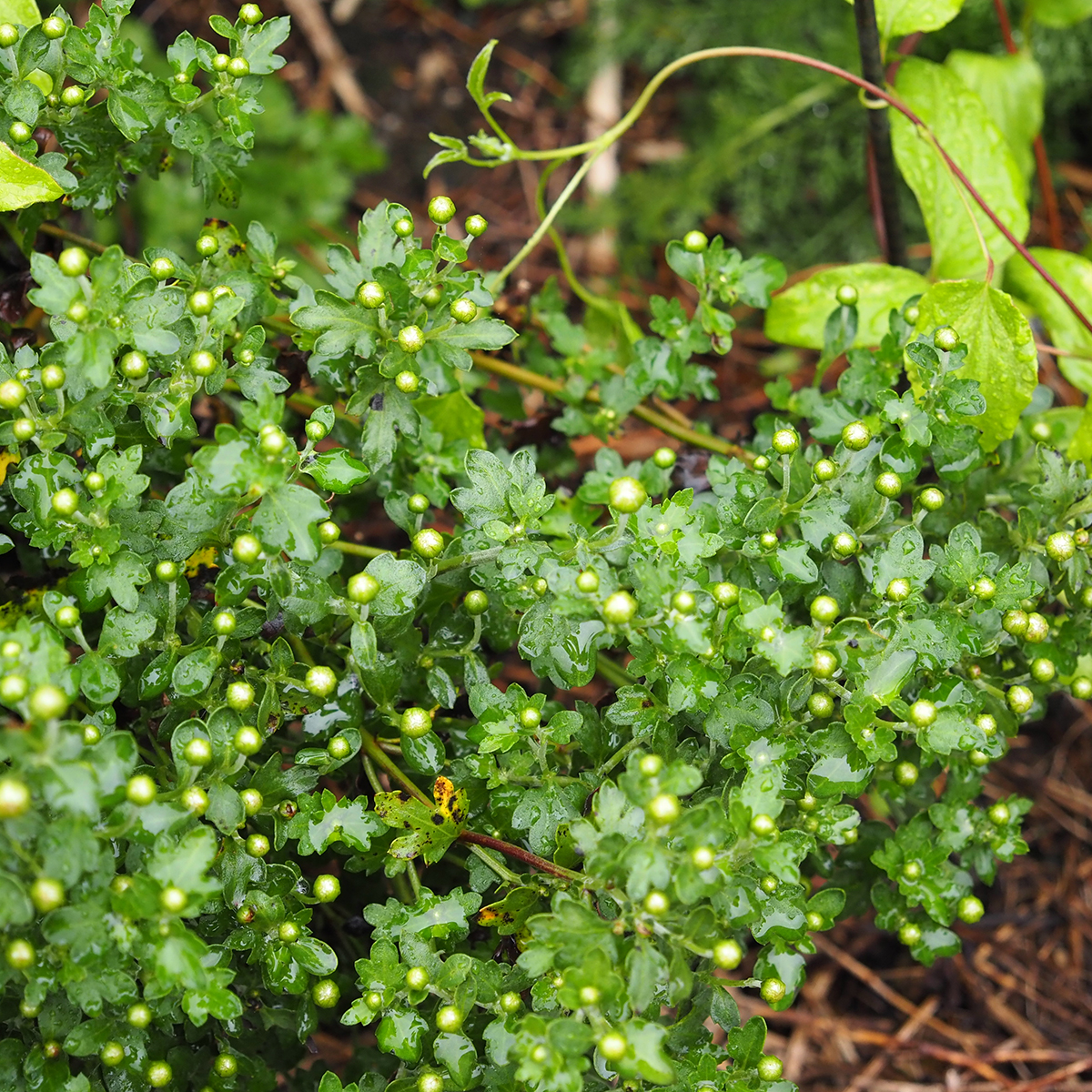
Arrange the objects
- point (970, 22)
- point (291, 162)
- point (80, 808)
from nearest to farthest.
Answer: point (80, 808) < point (970, 22) < point (291, 162)

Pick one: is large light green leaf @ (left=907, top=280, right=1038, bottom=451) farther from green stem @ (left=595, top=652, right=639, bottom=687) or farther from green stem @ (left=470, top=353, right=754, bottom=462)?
green stem @ (left=595, top=652, right=639, bottom=687)

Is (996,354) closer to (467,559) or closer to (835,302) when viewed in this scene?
(835,302)

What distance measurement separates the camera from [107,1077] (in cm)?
119

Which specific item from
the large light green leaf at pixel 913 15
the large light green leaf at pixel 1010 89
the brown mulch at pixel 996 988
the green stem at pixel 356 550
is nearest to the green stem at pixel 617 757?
the green stem at pixel 356 550

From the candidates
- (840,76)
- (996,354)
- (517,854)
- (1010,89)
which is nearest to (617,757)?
(517,854)

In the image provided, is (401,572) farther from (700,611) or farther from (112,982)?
(112,982)

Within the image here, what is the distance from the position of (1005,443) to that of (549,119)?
188 centimetres

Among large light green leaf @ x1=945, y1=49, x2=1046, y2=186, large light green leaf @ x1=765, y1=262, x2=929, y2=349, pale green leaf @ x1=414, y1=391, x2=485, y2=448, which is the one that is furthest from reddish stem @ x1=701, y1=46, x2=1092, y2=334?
pale green leaf @ x1=414, y1=391, x2=485, y2=448

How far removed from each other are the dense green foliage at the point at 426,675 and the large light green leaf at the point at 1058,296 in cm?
32

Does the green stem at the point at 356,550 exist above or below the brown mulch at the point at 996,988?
above

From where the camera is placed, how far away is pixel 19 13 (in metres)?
1.33

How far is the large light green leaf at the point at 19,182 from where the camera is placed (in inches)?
47.9

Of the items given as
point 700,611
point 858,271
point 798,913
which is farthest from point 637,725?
point 858,271

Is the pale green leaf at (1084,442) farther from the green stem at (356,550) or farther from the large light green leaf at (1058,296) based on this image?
the green stem at (356,550)
